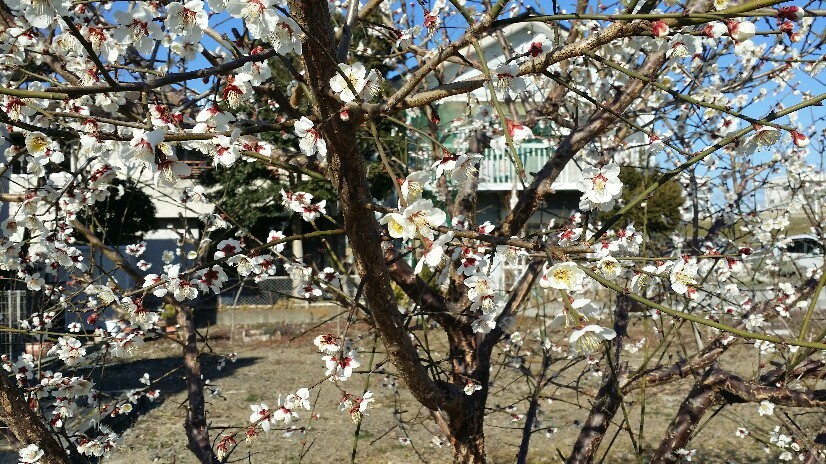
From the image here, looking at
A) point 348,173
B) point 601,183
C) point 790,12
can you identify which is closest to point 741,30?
point 790,12

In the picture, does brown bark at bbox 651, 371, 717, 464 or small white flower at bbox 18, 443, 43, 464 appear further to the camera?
brown bark at bbox 651, 371, 717, 464

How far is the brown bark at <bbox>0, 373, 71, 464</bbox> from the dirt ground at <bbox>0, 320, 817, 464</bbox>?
2028 millimetres

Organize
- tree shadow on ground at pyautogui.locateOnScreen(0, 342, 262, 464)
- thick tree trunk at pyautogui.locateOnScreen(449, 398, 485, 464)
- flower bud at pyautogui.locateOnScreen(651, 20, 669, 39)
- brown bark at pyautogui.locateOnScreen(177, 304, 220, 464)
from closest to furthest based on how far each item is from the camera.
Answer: flower bud at pyautogui.locateOnScreen(651, 20, 669, 39), thick tree trunk at pyautogui.locateOnScreen(449, 398, 485, 464), brown bark at pyautogui.locateOnScreen(177, 304, 220, 464), tree shadow on ground at pyautogui.locateOnScreen(0, 342, 262, 464)

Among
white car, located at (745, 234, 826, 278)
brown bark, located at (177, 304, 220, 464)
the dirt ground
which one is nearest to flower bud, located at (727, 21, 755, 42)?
white car, located at (745, 234, 826, 278)

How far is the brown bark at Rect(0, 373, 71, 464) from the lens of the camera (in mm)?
1925

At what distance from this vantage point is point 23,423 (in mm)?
1958

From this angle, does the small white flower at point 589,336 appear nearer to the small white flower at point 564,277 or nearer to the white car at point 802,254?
the small white flower at point 564,277

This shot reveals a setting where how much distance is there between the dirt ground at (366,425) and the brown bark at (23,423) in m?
2.03

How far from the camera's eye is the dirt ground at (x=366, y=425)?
5.64m

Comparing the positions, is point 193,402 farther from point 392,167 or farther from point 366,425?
point 366,425

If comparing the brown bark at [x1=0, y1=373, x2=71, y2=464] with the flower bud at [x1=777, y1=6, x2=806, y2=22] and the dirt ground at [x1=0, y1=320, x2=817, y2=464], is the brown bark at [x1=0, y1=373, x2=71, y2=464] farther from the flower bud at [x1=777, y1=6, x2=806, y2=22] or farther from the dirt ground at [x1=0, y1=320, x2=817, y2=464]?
the flower bud at [x1=777, y1=6, x2=806, y2=22]

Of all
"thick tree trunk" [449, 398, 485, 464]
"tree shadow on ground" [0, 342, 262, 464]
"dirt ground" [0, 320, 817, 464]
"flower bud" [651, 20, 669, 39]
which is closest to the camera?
"flower bud" [651, 20, 669, 39]

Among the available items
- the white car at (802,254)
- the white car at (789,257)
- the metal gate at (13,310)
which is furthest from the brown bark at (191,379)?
the white car at (802,254)

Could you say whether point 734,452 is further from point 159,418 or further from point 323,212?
point 159,418
